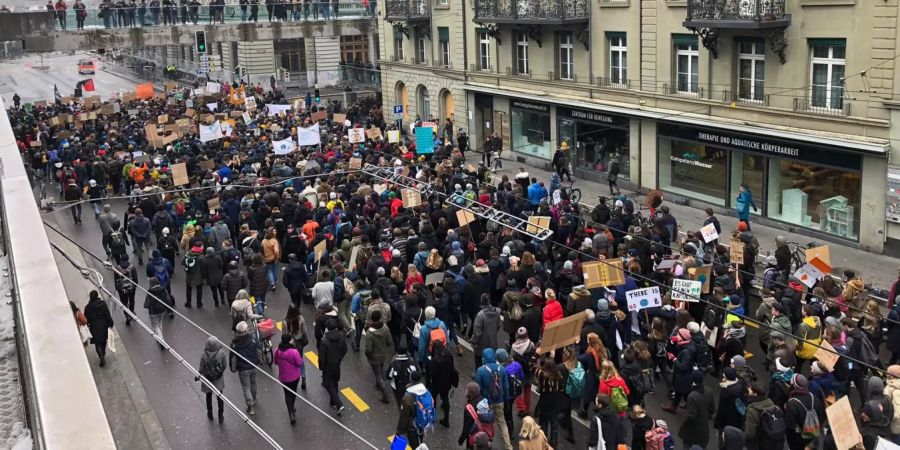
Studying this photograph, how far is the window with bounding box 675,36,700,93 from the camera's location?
26.0 meters

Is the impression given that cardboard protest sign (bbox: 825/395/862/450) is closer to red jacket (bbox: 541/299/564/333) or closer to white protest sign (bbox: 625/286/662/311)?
white protest sign (bbox: 625/286/662/311)

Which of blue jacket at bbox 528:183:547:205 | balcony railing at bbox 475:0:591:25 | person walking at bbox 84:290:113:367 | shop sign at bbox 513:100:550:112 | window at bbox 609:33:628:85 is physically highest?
balcony railing at bbox 475:0:591:25

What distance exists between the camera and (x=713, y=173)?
26234 mm

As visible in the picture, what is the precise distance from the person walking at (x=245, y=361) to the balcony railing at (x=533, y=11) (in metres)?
20.2

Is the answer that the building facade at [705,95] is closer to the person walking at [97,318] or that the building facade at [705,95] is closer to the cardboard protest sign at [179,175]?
the cardboard protest sign at [179,175]

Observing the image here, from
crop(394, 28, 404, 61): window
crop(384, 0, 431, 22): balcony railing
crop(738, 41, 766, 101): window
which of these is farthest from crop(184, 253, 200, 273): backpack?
crop(394, 28, 404, 61): window

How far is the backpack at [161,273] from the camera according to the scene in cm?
1781

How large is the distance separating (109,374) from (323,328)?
18.2 ft

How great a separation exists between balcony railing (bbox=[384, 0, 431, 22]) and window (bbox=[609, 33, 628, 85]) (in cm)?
1278

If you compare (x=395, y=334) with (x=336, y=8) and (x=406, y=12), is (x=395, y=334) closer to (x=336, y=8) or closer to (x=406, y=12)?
(x=406, y=12)

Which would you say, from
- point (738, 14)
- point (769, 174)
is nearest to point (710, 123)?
point (769, 174)

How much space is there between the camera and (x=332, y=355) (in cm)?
1328

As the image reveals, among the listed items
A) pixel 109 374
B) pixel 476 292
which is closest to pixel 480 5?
pixel 476 292

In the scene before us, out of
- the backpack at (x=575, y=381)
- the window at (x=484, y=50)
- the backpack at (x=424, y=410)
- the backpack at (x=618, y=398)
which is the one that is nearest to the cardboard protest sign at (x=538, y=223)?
the backpack at (x=575, y=381)
